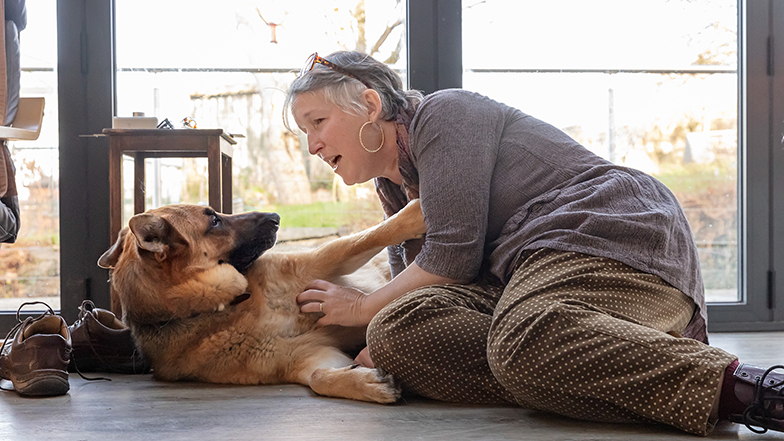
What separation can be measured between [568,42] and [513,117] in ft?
4.86

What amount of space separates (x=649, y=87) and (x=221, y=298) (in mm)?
2313

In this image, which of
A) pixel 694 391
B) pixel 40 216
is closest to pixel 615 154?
pixel 694 391

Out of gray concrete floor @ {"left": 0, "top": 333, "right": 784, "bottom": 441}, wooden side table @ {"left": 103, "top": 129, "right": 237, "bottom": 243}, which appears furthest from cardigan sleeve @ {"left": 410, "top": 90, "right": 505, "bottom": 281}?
wooden side table @ {"left": 103, "top": 129, "right": 237, "bottom": 243}

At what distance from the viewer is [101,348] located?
199 cm

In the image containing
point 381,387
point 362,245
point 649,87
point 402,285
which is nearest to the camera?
point 381,387

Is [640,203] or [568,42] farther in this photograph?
[568,42]

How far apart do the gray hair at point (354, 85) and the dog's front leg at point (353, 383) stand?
717 mm

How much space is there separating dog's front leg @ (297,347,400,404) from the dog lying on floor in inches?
3.5

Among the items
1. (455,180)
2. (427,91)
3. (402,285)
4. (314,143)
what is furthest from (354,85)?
(427,91)

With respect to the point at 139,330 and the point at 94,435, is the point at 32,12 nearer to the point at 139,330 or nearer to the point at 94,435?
the point at 139,330

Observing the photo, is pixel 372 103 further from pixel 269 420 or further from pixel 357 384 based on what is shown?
pixel 269 420

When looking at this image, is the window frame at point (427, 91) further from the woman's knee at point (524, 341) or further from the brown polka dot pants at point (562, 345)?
the woman's knee at point (524, 341)

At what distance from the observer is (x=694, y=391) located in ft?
3.63

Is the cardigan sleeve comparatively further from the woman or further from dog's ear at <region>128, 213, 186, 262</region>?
dog's ear at <region>128, 213, 186, 262</region>
